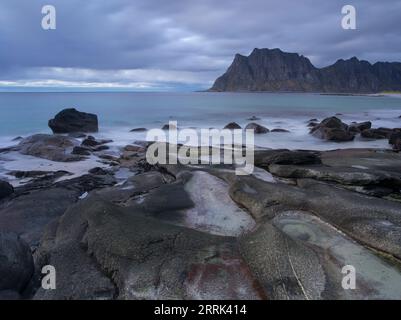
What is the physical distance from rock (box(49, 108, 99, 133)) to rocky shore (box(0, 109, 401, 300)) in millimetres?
18113

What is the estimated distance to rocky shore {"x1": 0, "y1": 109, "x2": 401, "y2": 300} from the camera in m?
4.62

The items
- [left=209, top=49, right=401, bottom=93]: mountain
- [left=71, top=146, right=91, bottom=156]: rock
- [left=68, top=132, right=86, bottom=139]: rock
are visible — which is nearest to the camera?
[left=71, top=146, right=91, bottom=156]: rock

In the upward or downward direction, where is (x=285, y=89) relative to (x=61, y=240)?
upward

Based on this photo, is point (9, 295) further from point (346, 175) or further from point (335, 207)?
point (346, 175)

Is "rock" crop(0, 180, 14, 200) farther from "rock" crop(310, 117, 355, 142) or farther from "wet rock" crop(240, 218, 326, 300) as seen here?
"rock" crop(310, 117, 355, 142)

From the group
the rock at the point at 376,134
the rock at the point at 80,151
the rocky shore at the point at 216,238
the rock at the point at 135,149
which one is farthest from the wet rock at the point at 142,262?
the rock at the point at 376,134

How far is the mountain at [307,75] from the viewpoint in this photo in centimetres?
18550

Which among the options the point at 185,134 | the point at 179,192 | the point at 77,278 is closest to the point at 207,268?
the point at 77,278

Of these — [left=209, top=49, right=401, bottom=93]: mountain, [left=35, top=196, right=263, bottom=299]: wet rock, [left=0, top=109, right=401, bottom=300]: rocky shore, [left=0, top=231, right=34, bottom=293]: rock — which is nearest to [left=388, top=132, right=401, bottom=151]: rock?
[left=0, top=109, right=401, bottom=300]: rocky shore

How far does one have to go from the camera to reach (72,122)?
27.8 meters

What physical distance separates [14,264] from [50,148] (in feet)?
43.1
